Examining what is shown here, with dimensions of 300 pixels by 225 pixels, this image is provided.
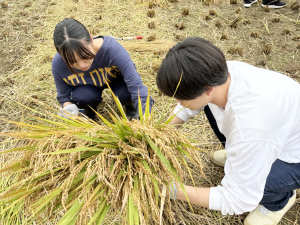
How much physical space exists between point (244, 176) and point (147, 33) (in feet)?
7.77

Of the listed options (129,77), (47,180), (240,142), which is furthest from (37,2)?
(240,142)

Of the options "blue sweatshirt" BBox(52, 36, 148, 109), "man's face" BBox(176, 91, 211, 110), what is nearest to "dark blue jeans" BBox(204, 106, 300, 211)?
"man's face" BBox(176, 91, 211, 110)

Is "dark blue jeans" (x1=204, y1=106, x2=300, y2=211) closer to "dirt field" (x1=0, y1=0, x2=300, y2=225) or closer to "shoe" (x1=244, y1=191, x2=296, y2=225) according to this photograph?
"shoe" (x1=244, y1=191, x2=296, y2=225)

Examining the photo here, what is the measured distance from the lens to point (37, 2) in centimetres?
360

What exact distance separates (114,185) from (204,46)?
63 centimetres

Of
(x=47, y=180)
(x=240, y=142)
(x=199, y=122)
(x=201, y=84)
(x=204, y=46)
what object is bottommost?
(x=199, y=122)

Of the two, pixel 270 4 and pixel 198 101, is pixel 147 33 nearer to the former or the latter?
pixel 270 4

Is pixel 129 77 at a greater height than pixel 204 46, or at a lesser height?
lesser

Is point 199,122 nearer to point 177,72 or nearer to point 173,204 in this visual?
point 173,204

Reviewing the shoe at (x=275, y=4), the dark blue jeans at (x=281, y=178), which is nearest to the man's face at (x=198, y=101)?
the dark blue jeans at (x=281, y=178)

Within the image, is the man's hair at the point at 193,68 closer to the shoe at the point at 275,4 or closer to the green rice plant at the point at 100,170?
the green rice plant at the point at 100,170

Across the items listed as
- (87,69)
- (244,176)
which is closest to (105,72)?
(87,69)

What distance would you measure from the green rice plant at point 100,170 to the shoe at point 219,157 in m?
0.64

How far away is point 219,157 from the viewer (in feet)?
4.93
